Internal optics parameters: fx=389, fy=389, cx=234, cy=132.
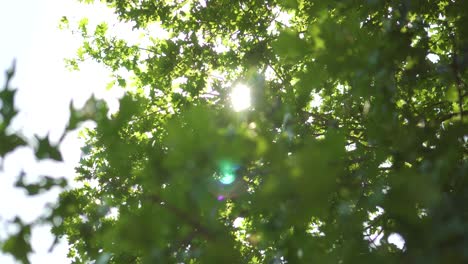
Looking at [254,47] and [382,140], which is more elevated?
[254,47]

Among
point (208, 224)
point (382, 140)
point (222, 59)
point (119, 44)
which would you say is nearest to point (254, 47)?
point (222, 59)

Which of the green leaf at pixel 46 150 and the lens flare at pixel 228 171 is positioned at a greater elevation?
the green leaf at pixel 46 150

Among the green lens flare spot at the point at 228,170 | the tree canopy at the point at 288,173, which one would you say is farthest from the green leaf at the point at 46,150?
the green lens flare spot at the point at 228,170

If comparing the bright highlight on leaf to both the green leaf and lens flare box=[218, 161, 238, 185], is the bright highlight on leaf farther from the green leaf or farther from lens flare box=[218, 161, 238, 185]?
the green leaf

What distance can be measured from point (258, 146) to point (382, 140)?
0.88m

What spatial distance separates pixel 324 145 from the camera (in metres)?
1.01

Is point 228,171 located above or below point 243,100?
below

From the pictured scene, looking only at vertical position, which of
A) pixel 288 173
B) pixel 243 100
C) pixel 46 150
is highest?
pixel 243 100

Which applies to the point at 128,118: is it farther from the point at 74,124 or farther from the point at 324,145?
the point at 324,145

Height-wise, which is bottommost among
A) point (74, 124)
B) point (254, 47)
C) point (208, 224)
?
point (208, 224)

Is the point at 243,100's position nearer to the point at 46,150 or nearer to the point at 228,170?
the point at 228,170

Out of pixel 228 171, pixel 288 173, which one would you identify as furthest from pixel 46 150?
pixel 288 173

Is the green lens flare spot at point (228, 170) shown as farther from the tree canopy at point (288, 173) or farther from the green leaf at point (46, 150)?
the green leaf at point (46, 150)

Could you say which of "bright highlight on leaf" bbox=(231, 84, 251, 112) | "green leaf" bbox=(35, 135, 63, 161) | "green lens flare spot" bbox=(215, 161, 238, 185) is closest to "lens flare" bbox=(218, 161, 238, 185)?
"green lens flare spot" bbox=(215, 161, 238, 185)
